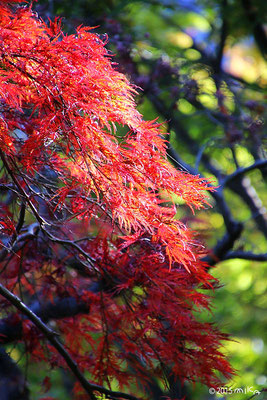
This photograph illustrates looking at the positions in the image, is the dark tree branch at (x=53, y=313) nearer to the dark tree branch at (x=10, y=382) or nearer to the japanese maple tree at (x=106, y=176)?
the dark tree branch at (x=10, y=382)

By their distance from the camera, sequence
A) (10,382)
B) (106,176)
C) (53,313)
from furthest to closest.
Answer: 1. (10,382)
2. (53,313)
3. (106,176)

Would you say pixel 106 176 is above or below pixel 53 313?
above

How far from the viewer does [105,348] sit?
6.56ft

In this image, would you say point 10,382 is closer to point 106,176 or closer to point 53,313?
point 53,313

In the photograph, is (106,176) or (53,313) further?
(53,313)

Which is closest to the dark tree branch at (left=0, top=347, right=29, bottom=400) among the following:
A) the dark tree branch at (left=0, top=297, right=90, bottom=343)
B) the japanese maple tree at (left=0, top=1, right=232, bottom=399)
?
the dark tree branch at (left=0, top=297, right=90, bottom=343)

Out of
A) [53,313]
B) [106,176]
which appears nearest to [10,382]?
[53,313]

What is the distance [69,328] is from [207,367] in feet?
2.96

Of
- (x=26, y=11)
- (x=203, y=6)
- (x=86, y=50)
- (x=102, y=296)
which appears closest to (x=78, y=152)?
(x=86, y=50)

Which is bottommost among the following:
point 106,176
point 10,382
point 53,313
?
point 10,382

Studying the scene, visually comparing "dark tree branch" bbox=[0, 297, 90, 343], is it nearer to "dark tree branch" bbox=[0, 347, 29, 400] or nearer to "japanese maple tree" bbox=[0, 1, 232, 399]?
"dark tree branch" bbox=[0, 347, 29, 400]

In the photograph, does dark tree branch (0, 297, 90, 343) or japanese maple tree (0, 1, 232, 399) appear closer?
japanese maple tree (0, 1, 232, 399)

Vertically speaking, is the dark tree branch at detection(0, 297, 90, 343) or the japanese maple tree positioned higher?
the japanese maple tree

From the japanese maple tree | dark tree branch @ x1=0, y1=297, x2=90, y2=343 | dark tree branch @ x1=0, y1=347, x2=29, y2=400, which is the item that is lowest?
dark tree branch @ x1=0, y1=347, x2=29, y2=400
